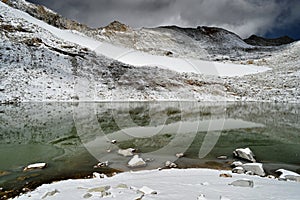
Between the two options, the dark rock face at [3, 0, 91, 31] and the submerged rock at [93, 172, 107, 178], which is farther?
the dark rock face at [3, 0, 91, 31]

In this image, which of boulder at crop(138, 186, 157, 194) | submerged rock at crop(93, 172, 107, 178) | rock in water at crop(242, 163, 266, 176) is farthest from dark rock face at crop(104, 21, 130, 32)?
boulder at crop(138, 186, 157, 194)

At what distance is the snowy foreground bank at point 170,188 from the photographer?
740 centimetres

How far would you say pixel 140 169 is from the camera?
1165cm

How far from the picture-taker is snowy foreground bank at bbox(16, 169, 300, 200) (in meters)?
7.40

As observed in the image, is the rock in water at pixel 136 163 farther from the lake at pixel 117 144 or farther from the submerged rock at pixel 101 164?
the submerged rock at pixel 101 164

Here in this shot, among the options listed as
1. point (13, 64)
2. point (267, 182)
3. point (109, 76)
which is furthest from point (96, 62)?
point (267, 182)

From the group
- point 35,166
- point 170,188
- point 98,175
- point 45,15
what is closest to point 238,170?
point 170,188

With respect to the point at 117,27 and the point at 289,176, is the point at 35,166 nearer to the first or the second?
the point at 289,176

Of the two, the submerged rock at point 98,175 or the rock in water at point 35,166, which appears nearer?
the submerged rock at point 98,175

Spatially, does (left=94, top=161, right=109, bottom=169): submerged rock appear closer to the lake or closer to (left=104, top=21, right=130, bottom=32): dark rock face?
the lake

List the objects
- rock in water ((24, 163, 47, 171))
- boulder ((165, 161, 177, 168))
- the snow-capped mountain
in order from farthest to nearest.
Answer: the snow-capped mountain
boulder ((165, 161, 177, 168))
rock in water ((24, 163, 47, 171))

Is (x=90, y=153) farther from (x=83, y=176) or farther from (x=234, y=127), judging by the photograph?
(x=234, y=127)

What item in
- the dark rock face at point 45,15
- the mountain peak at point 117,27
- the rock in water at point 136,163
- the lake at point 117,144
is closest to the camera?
the lake at point 117,144

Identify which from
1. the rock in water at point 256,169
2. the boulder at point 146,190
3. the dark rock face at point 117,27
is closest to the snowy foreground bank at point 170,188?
the boulder at point 146,190
